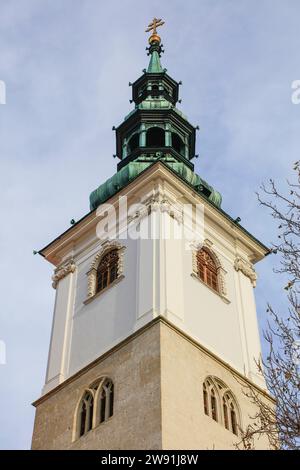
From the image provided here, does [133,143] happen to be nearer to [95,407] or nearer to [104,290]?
[104,290]

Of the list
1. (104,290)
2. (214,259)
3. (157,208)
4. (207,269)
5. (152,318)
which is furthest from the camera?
(214,259)

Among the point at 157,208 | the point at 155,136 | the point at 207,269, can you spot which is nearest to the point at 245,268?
the point at 207,269

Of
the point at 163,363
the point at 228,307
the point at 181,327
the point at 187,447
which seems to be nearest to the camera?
the point at 187,447

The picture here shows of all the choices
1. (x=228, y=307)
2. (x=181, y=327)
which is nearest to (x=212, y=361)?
(x=181, y=327)

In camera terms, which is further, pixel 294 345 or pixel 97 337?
pixel 97 337

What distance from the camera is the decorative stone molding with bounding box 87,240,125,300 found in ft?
85.7

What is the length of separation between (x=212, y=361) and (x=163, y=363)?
2.28 m

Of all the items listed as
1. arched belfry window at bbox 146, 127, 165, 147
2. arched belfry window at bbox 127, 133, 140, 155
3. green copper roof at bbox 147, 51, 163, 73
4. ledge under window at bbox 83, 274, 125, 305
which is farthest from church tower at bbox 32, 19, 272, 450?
green copper roof at bbox 147, 51, 163, 73

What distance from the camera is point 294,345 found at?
43.8 ft

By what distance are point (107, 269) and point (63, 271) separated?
224 centimetres

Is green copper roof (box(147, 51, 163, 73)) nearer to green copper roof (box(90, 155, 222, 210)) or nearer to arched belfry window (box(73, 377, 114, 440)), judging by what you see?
green copper roof (box(90, 155, 222, 210))

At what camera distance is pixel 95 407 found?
2234 centimetres

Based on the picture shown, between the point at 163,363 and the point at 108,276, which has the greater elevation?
the point at 108,276

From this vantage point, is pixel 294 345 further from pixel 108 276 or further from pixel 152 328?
pixel 108 276
